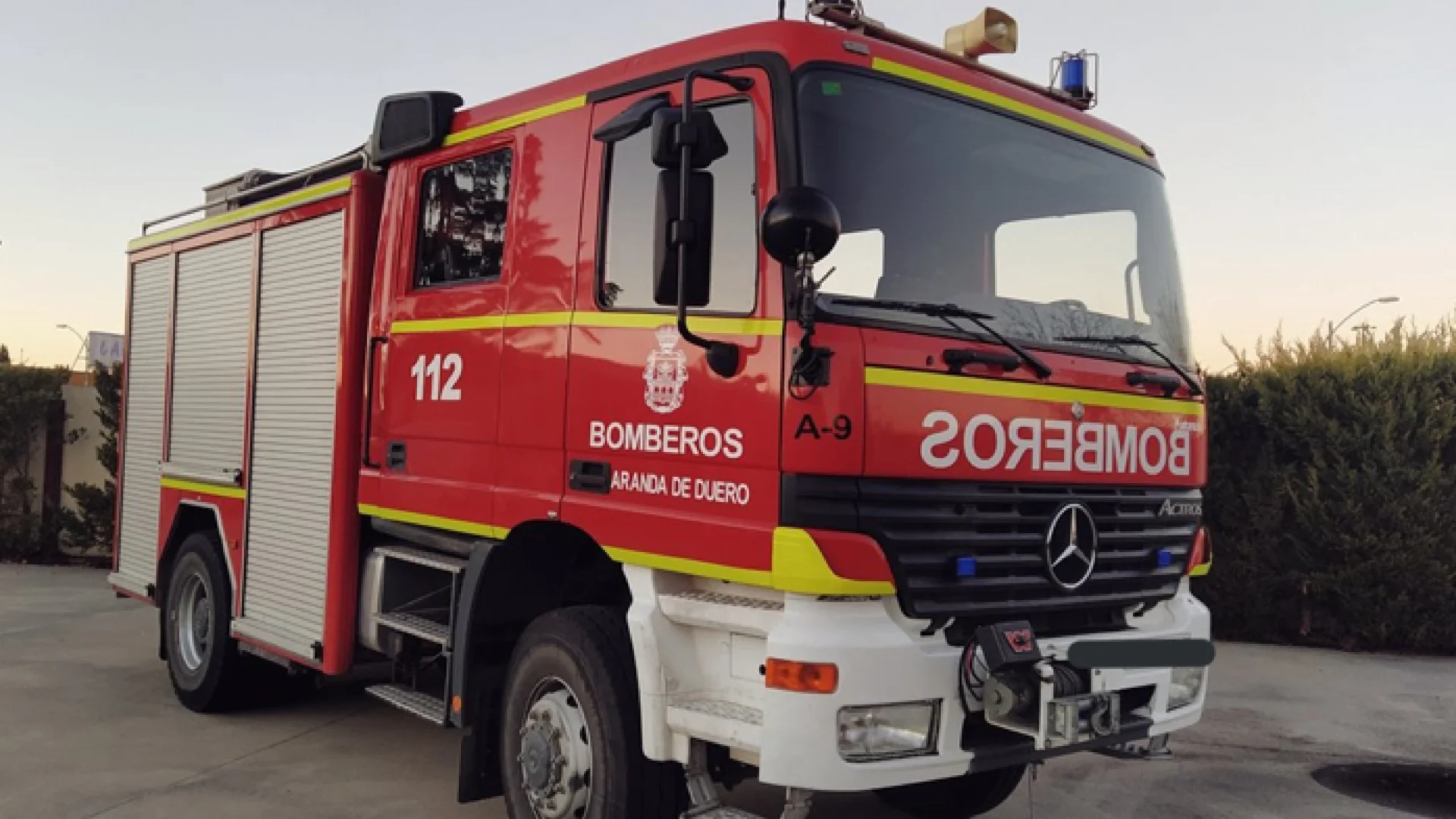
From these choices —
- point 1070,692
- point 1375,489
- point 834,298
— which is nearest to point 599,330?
point 834,298

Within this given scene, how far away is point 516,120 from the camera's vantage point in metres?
4.82

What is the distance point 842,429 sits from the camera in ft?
11.3

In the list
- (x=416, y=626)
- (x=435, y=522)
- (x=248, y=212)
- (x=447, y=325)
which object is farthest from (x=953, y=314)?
(x=248, y=212)

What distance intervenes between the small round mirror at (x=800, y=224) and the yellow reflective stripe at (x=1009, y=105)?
750 millimetres

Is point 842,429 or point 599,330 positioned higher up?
point 599,330

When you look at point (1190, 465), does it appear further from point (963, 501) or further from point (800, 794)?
point (800, 794)

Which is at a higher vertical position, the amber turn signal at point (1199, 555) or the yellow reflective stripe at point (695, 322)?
the yellow reflective stripe at point (695, 322)

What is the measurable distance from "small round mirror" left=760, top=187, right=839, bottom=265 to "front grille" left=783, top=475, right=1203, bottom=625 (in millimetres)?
659

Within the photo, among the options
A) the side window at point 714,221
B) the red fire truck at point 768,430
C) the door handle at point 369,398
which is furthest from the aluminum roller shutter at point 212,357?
the side window at point 714,221

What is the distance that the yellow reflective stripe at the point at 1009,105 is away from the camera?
393cm

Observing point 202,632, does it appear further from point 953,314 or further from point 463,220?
point 953,314

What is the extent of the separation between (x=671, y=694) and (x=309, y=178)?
385 cm

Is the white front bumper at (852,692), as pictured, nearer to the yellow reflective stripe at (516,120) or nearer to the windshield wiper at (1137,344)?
the windshield wiper at (1137,344)

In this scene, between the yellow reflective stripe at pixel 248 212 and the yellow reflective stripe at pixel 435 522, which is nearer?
the yellow reflective stripe at pixel 435 522
